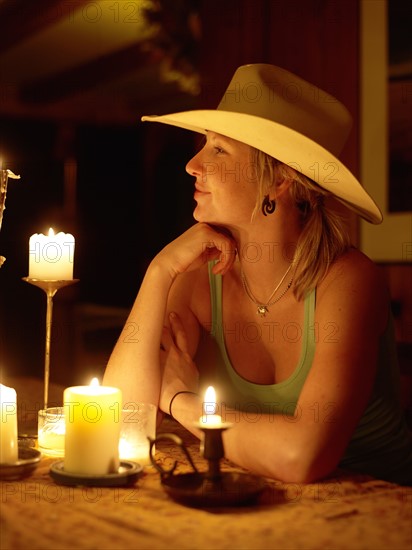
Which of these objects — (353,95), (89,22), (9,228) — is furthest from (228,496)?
(9,228)

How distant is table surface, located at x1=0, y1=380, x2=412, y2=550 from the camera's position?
936 mm

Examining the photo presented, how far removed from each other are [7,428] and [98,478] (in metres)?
0.16

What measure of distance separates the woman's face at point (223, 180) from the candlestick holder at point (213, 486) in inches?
30.0

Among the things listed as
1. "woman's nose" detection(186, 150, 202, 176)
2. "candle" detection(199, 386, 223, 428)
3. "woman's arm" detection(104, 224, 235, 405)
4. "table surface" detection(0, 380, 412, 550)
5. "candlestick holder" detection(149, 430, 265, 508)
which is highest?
"woman's nose" detection(186, 150, 202, 176)

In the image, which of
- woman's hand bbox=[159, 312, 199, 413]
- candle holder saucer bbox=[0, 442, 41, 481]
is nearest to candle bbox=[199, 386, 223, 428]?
candle holder saucer bbox=[0, 442, 41, 481]

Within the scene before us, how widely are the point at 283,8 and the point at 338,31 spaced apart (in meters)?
0.30

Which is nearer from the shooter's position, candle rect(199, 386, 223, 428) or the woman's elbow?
candle rect(199, 386, 223, 428)

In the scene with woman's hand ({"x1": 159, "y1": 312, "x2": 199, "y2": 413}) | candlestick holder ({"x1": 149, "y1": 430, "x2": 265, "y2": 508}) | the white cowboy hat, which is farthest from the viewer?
the white cowboy hat

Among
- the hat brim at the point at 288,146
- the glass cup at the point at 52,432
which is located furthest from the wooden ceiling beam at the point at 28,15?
the glass cup at the point at 52,432

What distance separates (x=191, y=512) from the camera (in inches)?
40.8

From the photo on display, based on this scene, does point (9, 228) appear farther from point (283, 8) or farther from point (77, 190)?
point (283, 8)

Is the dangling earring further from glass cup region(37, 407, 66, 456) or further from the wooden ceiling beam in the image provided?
the wooden ceiling beam

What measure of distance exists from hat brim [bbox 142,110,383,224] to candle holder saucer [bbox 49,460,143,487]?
2.53 feet

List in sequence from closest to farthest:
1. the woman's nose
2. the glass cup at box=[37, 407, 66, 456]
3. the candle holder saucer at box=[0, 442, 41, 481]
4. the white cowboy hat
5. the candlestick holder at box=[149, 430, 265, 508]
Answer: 1. the candlestick holder at box=[149, 430, 265, 508]
2. the candle holder saucer at box=[0, 442, 41, 481]
3. the glass cup at box=[37, 407, 66, 456]
4. the white cowboy hat
5. the woman's nose
